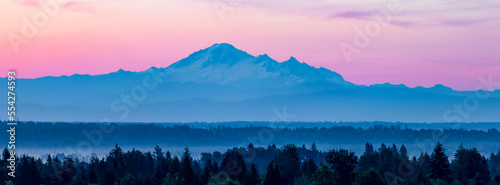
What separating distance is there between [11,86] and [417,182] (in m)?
67.9

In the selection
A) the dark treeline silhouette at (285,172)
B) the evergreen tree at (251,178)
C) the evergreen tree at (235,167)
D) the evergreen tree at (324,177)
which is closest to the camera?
the evergreen tree at (324,177)

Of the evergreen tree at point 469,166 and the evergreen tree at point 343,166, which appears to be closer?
the evergreen tree at point 343,166

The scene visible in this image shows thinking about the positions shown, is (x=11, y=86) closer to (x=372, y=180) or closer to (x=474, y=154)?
(x=372, y=180)

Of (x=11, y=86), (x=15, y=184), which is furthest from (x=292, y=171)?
(x=11, y=86)

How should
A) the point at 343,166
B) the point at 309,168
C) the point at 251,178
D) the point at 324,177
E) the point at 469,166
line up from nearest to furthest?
the point at 324,177 < the point at 343,166 < the point at 251,178 < the point at 469,166 < the point at 309,168

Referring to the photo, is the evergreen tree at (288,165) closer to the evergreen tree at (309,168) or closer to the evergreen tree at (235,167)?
the evergreen tree at (309,168)

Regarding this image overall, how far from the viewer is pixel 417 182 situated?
13125 centimetres

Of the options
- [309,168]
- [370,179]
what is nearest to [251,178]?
[309,168]

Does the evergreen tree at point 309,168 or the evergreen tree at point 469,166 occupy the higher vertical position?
the evergreen tree at point 309,168

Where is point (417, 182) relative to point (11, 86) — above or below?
below

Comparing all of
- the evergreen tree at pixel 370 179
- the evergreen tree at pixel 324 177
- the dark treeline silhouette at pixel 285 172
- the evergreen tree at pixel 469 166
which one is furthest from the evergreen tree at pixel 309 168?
the evergreen tree at pixel 324 177

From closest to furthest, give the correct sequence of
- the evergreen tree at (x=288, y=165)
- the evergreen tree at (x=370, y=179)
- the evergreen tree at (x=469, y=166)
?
the evergreen tree at (x=370, y=179)
the evergreen tree at (x=469, y=166)
the evergreen tree at (x=288, y=165)

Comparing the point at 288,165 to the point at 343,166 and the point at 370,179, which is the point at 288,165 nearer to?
the point at 343,166

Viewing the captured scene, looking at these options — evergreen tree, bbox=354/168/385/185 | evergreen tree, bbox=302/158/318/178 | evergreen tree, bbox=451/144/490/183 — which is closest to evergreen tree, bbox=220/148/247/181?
evergreen tree, bbox=302/158/318/178
